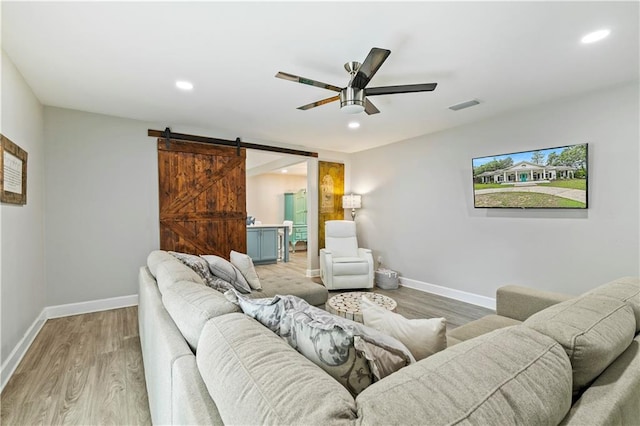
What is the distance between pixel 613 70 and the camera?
2.48 meters

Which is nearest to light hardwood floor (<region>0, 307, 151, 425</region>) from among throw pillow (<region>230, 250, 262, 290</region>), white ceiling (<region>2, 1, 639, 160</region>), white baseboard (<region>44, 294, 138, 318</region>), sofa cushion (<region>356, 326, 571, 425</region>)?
white baseboard (<region>44, 294, 138, 318</region>)

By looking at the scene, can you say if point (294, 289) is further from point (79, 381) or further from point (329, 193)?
point (329, 193)

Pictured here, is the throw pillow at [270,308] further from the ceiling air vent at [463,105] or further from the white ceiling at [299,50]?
the ceiling air vent at [463,105]

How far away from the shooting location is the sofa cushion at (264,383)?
58 cm

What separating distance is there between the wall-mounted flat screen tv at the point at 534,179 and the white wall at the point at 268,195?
6.90 metres

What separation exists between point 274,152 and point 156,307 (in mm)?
3754

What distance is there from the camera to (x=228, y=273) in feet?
8.54

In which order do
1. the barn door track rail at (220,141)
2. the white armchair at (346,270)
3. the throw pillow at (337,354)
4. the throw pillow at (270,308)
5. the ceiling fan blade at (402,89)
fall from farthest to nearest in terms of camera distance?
the white armchair at (346,270) < the barn door track rail at (220,141) < the ceiling fan blade at (402,89) < the throw pillow at (270,308) < the throw pillow at (337,354)

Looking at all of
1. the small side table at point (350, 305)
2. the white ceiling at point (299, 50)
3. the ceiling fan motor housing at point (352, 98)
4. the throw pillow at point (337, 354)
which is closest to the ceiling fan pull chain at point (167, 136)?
the white ceiling at point (299, 50)

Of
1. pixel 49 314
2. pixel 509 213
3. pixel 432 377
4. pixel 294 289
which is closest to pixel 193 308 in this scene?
pixel 432 377

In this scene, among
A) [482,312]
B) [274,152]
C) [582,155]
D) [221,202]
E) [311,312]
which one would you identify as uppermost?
[274,152]

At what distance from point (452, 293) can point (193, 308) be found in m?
3.94

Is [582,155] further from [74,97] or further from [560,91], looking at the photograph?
[74,97]

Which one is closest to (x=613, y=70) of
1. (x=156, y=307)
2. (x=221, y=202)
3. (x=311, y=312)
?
(x=311, y=312)
